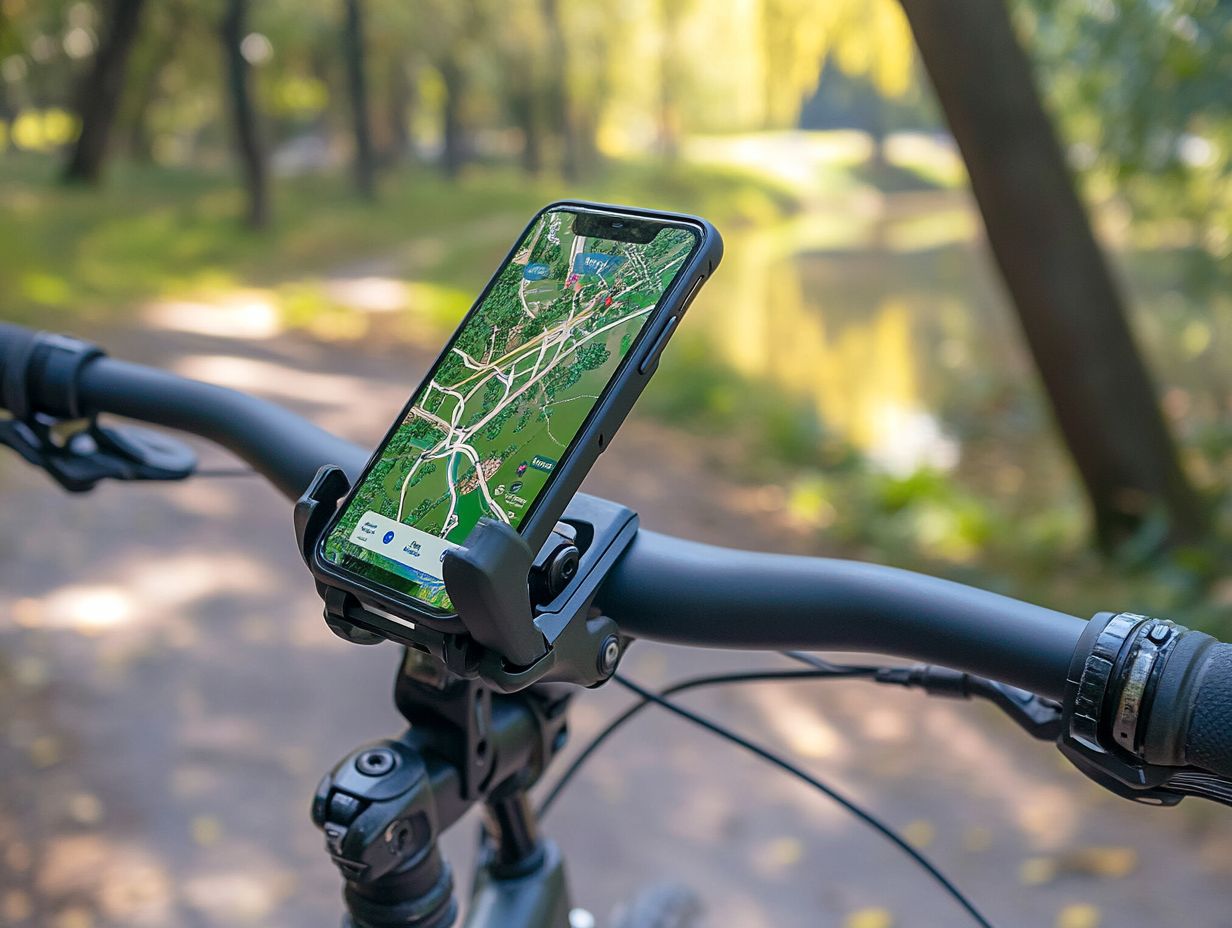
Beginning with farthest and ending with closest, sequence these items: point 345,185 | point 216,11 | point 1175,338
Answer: point 345,185
point 216,11
point 1175,338

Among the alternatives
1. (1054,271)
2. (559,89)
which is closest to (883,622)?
(1054,271)

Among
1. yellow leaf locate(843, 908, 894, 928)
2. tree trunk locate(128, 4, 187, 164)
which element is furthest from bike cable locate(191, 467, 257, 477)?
tree trunk locate(128, 4, 187, 164)

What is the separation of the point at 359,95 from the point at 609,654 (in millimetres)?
21422

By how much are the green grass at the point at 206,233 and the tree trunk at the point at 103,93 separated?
429 mm

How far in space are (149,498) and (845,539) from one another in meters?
3.84

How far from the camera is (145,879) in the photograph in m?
3.29

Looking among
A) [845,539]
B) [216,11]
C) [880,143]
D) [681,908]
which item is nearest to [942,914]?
[681,908]

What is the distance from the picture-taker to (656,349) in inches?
38.8

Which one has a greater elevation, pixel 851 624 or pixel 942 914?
pixel 851 624

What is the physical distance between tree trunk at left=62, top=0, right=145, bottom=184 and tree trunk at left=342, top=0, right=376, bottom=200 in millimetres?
→ 3907

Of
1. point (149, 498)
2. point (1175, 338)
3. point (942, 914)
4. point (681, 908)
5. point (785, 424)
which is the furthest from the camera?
point (1175, 338)

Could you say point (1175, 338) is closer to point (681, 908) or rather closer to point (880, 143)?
point (681, 908)

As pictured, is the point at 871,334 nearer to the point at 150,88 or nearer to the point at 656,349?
the point at 656,349

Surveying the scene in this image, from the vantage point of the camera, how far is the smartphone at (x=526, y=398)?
0.96 meters
